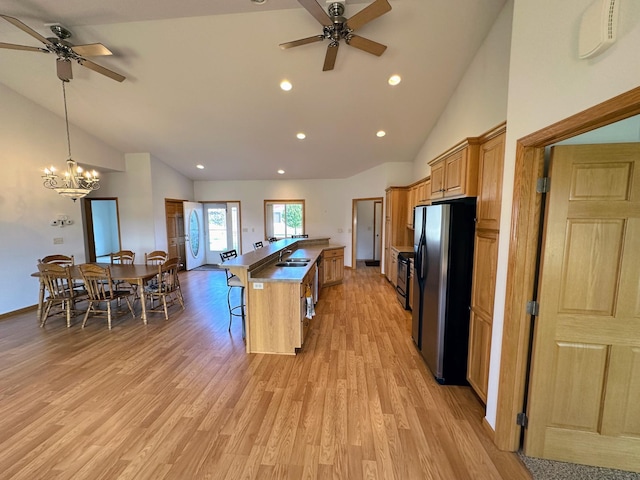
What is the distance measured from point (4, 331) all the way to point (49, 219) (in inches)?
81.7

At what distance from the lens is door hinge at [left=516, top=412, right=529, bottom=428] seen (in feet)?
5.63

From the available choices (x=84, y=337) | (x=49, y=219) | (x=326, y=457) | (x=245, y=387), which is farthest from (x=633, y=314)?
(x=49, y=219)

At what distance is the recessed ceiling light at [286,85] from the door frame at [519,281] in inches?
122

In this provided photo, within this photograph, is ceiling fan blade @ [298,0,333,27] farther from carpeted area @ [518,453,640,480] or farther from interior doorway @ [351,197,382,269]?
interior doorway @ [351,197,382,269]

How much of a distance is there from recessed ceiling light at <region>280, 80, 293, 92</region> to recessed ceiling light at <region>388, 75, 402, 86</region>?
1.39m

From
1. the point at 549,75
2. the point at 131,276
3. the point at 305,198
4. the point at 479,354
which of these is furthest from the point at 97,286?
the point at 305,198

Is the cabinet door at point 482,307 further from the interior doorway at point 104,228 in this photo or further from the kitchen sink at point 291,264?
the interior doorway at point 104,228

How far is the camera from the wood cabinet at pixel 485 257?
6.49 ft

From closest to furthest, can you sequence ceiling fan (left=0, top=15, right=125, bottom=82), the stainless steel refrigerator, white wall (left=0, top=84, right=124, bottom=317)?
the stainless steel refrigerator → ceiling fan (left=0, top=15, right=125, bottom=82) → white wall (left=0, top=84, right=124, bottom=317)

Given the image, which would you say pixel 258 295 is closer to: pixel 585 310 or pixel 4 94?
pixel 585 310

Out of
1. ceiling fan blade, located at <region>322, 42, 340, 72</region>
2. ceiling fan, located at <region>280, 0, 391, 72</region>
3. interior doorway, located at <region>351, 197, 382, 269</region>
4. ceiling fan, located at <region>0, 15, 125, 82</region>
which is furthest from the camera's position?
interior doorway, located at <region>351, 197, 382, 269</region>

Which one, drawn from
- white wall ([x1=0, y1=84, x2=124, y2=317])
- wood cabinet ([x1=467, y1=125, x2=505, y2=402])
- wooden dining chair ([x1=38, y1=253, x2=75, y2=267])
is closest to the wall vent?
wood cabinet ([x1=467, y1=125, x2=505, y2=402])

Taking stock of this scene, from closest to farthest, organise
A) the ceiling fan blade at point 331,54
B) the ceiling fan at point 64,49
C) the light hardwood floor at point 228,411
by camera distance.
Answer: the light hardwood floor at point 228,411 → the ceiling fan blade at point 331,54 → the ceiling fan at point 64,49

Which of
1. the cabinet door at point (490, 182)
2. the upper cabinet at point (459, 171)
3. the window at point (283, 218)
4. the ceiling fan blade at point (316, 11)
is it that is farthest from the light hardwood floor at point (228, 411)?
the window at point (283, 218)
